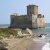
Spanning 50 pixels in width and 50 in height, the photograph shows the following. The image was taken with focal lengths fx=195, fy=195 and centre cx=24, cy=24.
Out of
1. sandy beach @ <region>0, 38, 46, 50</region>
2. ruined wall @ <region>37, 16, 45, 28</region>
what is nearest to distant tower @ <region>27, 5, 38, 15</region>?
ruined wall @ <region>37, 16, 45, 28</region>

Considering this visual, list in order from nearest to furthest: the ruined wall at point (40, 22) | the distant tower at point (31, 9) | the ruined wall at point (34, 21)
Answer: the ruined wall at point (34, 21)
the ruined wall at point (40, 22)
the distant tower at point (31, 9)

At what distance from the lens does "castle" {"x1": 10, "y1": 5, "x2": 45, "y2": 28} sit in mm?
64919

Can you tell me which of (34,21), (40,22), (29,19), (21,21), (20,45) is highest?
(29,19)

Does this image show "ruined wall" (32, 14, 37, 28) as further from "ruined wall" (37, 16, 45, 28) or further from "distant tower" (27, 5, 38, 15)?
"distant tower" (27, 5, 38, 15)

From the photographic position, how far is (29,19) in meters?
65.1

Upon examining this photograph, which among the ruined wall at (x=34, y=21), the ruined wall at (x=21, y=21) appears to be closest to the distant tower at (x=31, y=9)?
the ruined wall at (x=21, y=21)

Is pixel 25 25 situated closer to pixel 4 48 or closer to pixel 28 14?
pixel 28 14

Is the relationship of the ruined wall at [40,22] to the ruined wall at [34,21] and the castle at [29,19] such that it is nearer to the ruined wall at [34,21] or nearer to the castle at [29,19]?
the castle at [29,19]

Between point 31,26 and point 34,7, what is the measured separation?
6.72 m

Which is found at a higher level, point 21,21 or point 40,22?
point 21,21

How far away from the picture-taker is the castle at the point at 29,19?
6492 centimetres

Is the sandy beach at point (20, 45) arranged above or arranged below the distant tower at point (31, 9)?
below

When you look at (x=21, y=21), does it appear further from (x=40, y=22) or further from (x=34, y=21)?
(x=40, y=22)

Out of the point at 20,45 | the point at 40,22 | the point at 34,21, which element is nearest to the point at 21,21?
the point at 34,21
